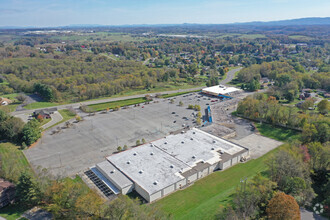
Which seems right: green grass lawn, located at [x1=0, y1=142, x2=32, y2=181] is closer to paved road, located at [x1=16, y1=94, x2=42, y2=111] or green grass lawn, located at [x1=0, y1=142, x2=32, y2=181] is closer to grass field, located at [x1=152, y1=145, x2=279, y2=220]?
grass field, located at [x1=152, y1=145, x2=279, y2=220]

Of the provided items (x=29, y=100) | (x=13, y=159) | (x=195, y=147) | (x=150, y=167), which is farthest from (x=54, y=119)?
(x=195, y=147)

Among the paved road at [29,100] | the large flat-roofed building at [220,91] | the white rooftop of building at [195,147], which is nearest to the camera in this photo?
the white rooftop of building at [195,147]

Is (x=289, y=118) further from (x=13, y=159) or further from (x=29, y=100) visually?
(x=29, y=100)

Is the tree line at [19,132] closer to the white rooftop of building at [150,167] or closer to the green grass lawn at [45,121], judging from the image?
the green grass lawn at [45,121]

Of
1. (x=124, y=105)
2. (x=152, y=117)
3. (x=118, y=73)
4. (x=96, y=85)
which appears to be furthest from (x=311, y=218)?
(x=118, y=73)

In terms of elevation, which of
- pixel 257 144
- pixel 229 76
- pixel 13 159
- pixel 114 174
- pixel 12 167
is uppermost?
pixel 12 167

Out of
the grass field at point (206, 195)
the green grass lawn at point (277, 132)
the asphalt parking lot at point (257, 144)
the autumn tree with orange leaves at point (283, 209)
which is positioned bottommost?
the grass field at point (206, 195)

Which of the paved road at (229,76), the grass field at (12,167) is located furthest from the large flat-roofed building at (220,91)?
the grass field at (12,167)

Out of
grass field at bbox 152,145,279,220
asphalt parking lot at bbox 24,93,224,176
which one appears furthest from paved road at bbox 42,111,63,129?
grass field at bbox 152,145,279,220
